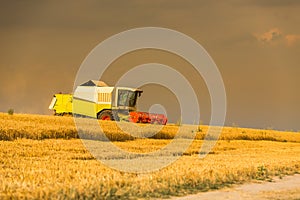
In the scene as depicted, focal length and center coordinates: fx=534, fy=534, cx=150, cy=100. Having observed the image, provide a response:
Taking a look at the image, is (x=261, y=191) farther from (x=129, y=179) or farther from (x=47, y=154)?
(x=47, y=154)

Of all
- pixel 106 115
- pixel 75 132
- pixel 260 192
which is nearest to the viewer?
pixel 260 192

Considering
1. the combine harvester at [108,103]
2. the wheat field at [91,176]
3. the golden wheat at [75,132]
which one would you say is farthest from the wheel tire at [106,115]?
the wheat field at [91,176]

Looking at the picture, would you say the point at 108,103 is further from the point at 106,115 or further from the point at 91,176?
the point at 91,176

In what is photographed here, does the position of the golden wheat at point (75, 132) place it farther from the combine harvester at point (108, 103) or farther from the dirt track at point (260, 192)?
the dirt track at point (260, 192)

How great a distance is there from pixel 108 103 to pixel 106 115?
1073 millimetres

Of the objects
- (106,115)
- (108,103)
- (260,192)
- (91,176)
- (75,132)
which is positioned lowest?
(260,192)

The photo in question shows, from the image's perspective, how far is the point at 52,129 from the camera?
110ft

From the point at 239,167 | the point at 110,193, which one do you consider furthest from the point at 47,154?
the point at 110,193

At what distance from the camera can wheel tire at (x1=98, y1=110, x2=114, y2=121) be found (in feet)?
150

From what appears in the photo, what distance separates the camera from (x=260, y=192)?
50.5ft

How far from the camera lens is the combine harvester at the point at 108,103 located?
4566 cm

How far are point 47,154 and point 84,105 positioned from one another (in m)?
24.3

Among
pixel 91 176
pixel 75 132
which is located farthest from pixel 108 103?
pixel 91 176

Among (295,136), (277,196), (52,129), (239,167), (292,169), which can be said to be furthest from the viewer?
(295,136)
